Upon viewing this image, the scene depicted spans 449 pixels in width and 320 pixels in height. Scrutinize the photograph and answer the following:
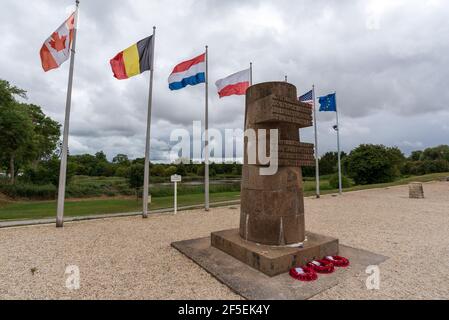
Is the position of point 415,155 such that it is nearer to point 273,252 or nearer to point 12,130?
point 273,252

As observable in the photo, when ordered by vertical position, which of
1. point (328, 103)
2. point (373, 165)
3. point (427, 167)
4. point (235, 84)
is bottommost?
point (373, 165)

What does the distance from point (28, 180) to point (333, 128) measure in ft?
104

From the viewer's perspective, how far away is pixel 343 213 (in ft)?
33.4

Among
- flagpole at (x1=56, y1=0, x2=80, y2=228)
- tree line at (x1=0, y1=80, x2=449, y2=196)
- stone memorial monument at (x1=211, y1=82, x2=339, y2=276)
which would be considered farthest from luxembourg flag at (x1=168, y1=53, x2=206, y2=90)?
tree line at (x1=0, y1=80, x2=449, y2=196)

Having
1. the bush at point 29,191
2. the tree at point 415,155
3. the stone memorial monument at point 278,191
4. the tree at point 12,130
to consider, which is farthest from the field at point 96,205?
the tree at point 415,155

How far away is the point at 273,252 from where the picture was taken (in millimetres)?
4223

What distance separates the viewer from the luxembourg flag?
32.5 feet

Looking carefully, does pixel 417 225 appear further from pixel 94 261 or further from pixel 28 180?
pixel 28 180

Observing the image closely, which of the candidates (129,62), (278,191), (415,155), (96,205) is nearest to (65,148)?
(129,62)

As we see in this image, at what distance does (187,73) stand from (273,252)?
827 centimetres

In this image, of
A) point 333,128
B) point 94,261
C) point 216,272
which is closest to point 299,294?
point 216,272

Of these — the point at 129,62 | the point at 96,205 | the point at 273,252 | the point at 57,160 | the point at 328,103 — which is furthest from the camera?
the point at 57,160

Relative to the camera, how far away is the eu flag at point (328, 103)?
14.7m

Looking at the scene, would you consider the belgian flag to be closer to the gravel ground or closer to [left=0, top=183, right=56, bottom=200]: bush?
the gravel ground
